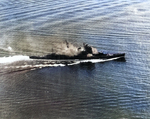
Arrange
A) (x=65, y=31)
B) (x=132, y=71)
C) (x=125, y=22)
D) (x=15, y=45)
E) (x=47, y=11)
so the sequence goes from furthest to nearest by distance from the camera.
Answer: (x=47, y=11)
(x=125, y=22)
(x=65, y=31)
(x=15, y=45)
(x=132, y=71)

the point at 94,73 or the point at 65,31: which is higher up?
the point at 65,31

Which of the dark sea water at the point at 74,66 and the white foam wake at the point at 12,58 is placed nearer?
the dark sea water at the point at 74,66

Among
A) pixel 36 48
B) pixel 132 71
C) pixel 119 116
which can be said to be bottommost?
pixel 119 116

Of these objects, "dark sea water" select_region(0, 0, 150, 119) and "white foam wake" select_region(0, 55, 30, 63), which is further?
"white foam wake" select_region(0, 55, 30, 63)

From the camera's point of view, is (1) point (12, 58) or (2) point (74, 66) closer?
(2) point (74, 66)

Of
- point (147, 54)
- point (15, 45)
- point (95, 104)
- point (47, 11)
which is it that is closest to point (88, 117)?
point (95, 104)

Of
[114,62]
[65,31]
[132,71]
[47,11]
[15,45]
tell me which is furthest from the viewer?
[47,11]

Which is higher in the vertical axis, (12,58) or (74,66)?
(12,58)

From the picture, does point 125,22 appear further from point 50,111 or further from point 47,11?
point 50,111
